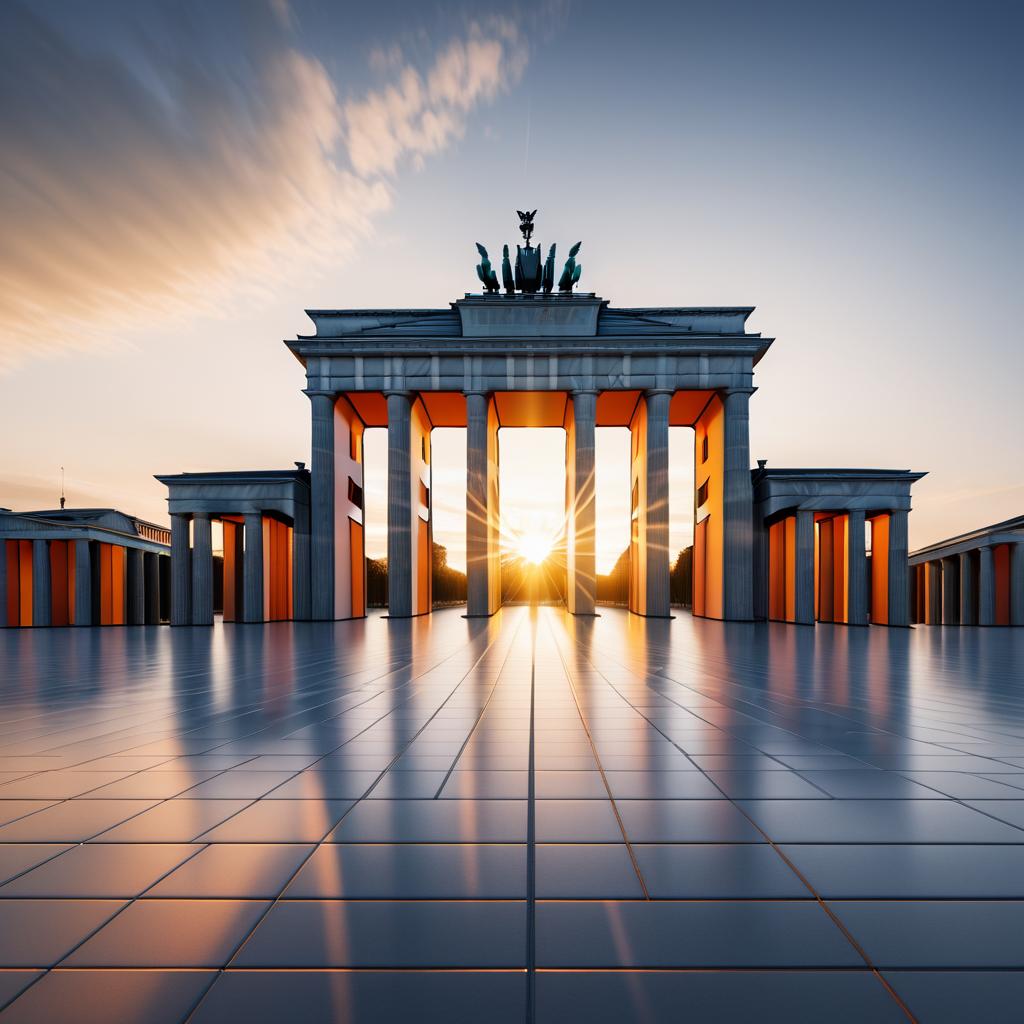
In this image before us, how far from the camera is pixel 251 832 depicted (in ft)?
12.8

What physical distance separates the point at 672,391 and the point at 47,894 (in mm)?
28708

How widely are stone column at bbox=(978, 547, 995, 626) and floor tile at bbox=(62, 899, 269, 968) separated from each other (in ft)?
142

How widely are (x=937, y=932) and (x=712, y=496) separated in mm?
29100

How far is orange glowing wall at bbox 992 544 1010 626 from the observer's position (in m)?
34.7

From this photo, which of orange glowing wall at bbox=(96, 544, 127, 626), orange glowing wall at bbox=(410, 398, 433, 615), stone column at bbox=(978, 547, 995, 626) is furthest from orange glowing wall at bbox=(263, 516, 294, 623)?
stone column at bbox=(978, 547, 995, 626)

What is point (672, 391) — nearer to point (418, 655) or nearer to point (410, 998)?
point (418, 655)

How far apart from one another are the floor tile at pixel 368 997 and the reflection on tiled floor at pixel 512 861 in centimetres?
1

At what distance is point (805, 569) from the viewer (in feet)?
86.3

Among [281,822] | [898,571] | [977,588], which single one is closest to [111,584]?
[281,822]

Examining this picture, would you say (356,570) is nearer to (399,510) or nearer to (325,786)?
(399,510)

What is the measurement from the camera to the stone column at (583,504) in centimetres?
2862

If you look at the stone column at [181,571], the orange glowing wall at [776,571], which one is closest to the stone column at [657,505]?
the orange glowing wall at [776,571]

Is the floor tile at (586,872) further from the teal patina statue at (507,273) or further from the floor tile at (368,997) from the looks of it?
the teal patina statue at (507,273)

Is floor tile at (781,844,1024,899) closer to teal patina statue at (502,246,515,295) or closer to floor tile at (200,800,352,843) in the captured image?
floor tile at (200,800,352,843)
